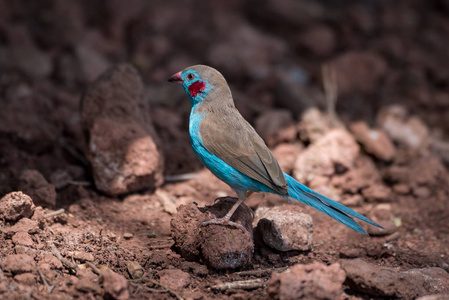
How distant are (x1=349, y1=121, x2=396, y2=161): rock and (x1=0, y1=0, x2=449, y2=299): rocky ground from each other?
0.06 feet

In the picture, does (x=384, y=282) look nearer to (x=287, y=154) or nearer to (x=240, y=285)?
(x=240, y=285)

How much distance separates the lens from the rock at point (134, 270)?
3549mm

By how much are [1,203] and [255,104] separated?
4058 millimetres

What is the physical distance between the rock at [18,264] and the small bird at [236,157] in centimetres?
123

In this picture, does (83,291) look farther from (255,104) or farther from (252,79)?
(252,79)

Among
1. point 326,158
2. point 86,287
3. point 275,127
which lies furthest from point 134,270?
point 275,127

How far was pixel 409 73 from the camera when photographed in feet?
26.5

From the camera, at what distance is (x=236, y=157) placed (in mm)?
Result: 4031

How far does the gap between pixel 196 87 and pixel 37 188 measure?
1.58 m

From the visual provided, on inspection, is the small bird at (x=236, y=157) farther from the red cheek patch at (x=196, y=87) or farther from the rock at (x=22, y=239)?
the rock at (x=22, y=239)

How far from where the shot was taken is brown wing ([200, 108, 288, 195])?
3.95 m

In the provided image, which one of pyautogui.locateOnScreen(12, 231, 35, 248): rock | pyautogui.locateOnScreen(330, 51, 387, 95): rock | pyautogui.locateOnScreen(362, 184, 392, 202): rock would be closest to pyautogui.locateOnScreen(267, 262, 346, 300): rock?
pyautogui.locateOnScreen(12, 231, 35, 248): rock

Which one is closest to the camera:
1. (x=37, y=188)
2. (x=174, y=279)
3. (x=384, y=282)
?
(x=384, y=282)

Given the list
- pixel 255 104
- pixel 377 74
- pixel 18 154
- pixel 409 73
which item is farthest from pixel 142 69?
pixel 409 73
